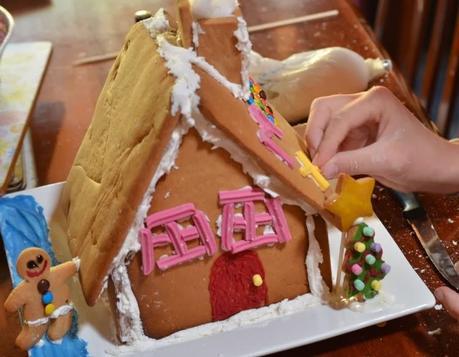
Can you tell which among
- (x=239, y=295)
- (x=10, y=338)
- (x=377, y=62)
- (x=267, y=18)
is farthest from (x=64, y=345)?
(x=267, y=18)

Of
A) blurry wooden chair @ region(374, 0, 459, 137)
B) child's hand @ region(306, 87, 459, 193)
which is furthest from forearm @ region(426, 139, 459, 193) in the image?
blurry wooden chair @ region(374, 0, 459, 137)

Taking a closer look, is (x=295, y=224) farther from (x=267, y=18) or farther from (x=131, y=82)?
(x=267, y=18)

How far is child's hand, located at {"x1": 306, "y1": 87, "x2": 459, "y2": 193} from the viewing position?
0.80 metres

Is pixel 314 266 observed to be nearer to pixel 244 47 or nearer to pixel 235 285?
pixel 235 285

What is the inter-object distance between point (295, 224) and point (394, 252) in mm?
151

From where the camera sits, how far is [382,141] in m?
0.82

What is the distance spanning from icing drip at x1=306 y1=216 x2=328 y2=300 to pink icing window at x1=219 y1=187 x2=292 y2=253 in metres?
0.03

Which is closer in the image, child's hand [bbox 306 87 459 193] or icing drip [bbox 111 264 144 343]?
icing drip [bbox 111 264 144 343]

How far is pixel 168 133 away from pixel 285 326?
0.26 meters

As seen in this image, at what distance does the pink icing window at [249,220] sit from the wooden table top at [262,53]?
0.44 feet

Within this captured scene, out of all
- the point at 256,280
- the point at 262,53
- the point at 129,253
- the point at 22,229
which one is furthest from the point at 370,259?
the point at 262,53

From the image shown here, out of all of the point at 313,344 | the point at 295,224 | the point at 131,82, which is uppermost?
the point at 131,82

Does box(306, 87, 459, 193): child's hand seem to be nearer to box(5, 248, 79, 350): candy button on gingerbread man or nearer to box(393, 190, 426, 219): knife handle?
box(393, 190, 426, 219): knife handle

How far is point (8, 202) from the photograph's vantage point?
2.91ft
